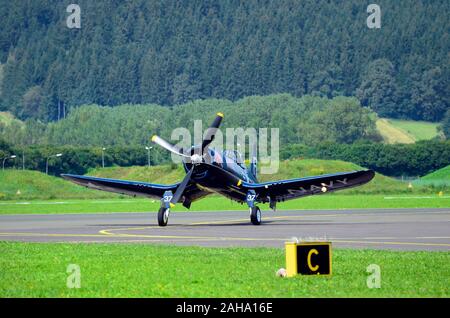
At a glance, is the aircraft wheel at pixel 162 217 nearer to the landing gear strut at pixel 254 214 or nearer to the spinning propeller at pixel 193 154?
the spinning propeller at pixel 193 154

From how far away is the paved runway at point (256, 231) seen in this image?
33.8 metres

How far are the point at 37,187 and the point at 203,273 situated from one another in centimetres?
9590

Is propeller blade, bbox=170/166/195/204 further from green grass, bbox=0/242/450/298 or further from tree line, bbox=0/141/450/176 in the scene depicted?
tree line, bbox=0/141/450/176

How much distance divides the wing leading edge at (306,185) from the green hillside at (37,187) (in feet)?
198

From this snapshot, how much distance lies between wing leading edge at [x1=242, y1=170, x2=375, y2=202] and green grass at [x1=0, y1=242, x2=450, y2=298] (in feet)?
57.5

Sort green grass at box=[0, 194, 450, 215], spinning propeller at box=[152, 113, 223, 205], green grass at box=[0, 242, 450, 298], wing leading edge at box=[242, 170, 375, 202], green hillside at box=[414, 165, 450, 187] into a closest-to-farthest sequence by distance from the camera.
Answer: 1. green grass at box=[0, 242, 450, 298]
2. spinning propeller at box=[152, 113, 223, 205]
3. wing leading edge at box=[242, 170, 375, 202]
4. green grass at box=[0, 194, 450, 215]
5. green hillside at box=[414, 165, 450, 187]

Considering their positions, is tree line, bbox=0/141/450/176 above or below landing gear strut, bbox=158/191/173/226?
below

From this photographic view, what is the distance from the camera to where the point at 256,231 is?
40.8m


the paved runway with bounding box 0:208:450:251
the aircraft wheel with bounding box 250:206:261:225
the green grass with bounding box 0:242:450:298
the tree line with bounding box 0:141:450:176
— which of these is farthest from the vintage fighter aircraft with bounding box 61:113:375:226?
the tree line with bounding box 0:141:450:176

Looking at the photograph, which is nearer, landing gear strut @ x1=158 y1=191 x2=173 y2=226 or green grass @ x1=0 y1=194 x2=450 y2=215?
landing gear strut @ x1=158 y1=191 x2=173 y2=226

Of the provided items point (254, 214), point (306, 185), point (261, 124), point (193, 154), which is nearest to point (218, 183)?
point (254, 214)

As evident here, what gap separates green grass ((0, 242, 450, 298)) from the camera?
65.8 ft

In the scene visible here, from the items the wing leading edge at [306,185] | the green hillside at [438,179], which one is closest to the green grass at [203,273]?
the wing leading edge at [306,185]
